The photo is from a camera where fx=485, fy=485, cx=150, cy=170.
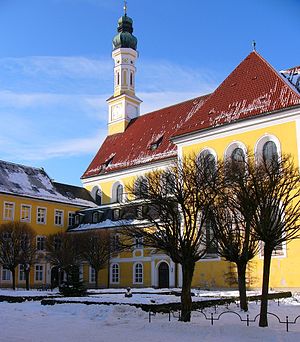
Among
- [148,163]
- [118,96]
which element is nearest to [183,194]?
[148,163]

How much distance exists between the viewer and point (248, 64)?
123 ft

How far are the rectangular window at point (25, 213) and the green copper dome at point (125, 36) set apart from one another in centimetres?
2367

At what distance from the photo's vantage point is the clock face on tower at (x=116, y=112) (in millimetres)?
54353

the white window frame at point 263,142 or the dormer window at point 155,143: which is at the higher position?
the dormer window at point 155,143

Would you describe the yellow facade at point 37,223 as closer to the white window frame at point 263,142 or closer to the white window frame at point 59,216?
the white window frame at point 59,216

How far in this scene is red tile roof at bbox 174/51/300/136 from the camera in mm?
32094

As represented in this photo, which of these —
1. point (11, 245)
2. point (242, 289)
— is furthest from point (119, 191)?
point (242, 289)

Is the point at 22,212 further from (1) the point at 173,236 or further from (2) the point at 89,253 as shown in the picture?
(1) the point at 173,236

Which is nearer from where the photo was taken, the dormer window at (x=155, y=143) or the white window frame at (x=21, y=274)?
the white window frame at (x=21, y=274)

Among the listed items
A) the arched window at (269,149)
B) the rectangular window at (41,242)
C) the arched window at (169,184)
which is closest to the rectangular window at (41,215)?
the rectangular window at (41,242)

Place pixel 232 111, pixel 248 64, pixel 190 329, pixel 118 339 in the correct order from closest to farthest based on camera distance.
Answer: pixel 118 339 < pixel 190 329 < pixel 232 111 < pixel 248 64

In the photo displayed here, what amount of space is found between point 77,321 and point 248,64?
88.6 ft

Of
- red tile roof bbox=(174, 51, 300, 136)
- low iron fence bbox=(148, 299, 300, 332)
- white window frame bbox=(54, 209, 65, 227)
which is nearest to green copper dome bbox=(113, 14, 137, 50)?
white window frame bbox=(54, 209, 65, 227)

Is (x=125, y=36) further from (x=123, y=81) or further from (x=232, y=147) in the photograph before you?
(x=232, y=147)
